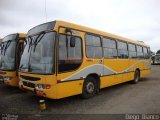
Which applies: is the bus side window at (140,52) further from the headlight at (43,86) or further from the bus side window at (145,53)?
the headlight at (43,86)

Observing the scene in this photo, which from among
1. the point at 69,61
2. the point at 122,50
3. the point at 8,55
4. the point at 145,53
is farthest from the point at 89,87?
the point at 145,53

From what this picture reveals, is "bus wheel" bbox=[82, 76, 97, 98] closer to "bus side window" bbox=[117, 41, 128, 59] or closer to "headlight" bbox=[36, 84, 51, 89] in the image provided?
"headlight" bbox=[36, 84, 51, 89]

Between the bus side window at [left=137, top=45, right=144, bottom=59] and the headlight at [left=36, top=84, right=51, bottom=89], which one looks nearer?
the headlight at [left=36, top=84, right=51, bottom=89]

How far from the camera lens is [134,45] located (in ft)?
37.9

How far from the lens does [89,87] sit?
7.21 metres

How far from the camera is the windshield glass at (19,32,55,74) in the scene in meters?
5.67

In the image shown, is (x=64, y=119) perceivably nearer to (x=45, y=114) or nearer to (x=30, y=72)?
(x=45, y=114)

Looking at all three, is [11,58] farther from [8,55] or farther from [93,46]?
[93,46]

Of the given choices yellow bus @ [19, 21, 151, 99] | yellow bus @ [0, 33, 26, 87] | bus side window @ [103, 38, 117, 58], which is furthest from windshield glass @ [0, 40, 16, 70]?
bus side window @ [103, 38, 117, 58]

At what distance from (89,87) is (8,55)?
4437 millimetres

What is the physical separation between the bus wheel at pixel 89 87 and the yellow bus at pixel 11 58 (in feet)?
11.4

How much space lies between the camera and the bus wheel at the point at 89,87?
23.0 ft

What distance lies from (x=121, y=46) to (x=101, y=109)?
4.90 metres

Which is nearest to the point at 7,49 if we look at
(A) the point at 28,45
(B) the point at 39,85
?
(A) the point at 28,45
